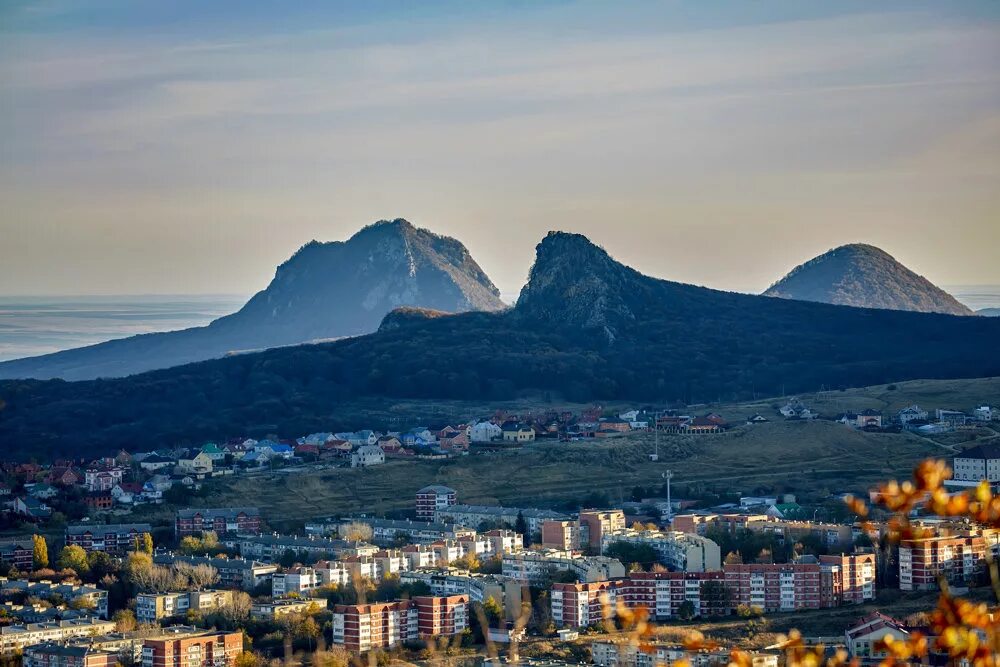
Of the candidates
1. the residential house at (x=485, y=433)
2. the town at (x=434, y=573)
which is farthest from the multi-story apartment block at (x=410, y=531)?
the residential house at (x=485, y=433)

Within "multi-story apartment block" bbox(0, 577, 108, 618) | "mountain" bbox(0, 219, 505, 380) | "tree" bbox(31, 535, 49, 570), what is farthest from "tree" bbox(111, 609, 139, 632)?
"mountain" bbox(0, 219, 505, 380)

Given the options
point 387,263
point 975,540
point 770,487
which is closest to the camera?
point 975,540

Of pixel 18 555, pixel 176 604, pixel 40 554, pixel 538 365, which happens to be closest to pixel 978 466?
pixel 176 604

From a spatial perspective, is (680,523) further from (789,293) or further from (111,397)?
(789,293)

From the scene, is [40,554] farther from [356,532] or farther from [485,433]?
[485,433]

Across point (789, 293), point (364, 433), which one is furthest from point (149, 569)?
point (789, 293)

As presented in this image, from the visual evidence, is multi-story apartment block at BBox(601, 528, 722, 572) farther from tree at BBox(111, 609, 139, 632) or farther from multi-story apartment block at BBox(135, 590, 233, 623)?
tree at BBox(111, 609, 139, 632)
